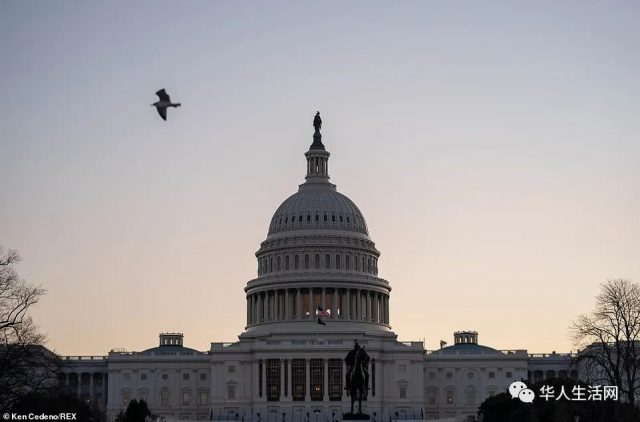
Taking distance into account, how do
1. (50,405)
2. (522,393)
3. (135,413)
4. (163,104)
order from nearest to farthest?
(163,104) < (50,405) < (522,393) < (135,413)

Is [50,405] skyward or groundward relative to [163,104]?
groundward

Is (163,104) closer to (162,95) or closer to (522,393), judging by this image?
(162,95)

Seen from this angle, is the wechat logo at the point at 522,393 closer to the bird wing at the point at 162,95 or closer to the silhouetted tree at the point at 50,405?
the silhouetted tree at the point at 50,405

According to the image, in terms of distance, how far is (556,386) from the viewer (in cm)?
14950

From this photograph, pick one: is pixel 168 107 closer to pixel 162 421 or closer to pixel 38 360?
pixel 38 360

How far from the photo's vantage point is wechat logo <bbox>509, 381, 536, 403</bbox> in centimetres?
14350

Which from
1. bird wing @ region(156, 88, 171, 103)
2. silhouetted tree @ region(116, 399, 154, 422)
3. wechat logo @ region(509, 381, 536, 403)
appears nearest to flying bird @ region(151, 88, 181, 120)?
bird wing @ region(156, 88, 171, 103)

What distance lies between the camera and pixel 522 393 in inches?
5861

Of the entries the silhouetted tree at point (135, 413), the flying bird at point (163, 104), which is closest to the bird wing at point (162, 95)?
the flying bird at point (163, 104)

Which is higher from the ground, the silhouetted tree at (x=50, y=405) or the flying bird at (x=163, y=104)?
the flying bird at (x=163, y=104)

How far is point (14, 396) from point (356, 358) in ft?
95.1

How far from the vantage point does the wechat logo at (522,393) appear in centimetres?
14350

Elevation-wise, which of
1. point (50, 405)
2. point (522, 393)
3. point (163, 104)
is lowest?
point (50, 405)

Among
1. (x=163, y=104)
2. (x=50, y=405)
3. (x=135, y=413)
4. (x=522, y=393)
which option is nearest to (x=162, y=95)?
(x=163, y=104)
